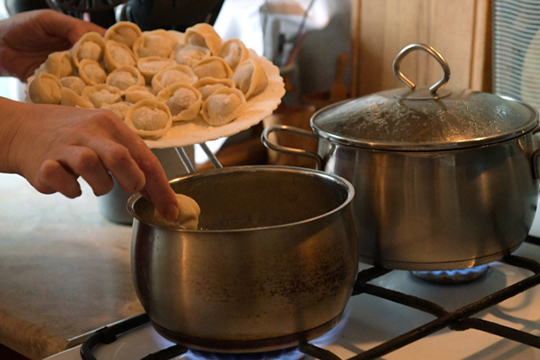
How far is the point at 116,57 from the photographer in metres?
0.88

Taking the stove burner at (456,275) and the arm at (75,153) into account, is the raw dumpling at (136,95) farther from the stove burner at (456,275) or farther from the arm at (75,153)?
the stove burner at (456,275)

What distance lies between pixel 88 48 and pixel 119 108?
6.1 inches

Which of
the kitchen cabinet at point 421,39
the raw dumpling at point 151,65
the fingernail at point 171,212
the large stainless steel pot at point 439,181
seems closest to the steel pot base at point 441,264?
the large stainless steel pot at point 439,181

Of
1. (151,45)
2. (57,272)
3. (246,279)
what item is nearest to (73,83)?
(151,45)

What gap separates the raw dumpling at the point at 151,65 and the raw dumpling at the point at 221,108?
0.14 meters

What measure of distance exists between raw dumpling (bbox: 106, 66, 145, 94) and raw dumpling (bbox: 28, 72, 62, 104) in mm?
78

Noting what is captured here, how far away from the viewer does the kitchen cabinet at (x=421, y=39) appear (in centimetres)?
154

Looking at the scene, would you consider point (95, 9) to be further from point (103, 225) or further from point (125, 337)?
point (125, 337)

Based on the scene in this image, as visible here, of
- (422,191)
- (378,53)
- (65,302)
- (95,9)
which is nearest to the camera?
(422,191)

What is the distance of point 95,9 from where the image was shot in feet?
2.87

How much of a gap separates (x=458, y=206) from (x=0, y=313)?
1.63 ft

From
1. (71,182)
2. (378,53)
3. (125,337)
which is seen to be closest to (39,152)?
(71,182)

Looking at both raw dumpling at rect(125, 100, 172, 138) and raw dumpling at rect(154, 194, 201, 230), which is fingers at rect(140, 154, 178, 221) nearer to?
raw dumpling at rect(154, 194, 201, 230)

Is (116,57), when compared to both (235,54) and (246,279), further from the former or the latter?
(246,279)
